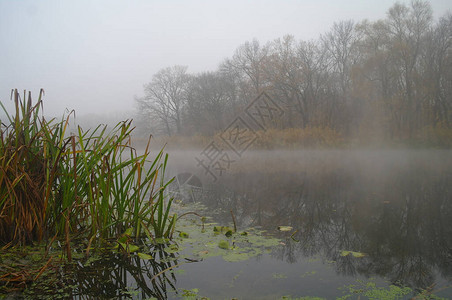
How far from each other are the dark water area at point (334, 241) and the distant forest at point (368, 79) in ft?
42.9

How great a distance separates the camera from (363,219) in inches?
116

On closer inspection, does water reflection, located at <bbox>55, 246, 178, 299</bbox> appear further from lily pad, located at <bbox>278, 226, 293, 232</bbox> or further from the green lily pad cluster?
lily pad, located at <bbox>278, 226, 293, 232</bbox>

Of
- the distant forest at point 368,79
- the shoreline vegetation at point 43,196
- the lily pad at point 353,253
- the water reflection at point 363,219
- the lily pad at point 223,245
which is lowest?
the water reflection at point 363,219

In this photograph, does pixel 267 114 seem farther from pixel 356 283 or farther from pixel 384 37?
pixel 356 283

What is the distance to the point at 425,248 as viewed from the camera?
2.13m

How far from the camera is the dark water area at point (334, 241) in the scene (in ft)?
5.26

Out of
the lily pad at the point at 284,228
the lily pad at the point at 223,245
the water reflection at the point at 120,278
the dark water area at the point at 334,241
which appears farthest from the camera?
the lily pad at the point at 284,228

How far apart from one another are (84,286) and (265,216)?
202 cm

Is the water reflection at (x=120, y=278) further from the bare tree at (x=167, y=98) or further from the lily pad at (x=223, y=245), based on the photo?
the bare tree at (x=167, y=98)

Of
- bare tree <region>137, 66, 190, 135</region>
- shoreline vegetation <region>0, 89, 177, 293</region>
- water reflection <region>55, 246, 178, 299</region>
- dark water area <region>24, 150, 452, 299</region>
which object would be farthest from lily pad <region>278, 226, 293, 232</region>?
bare tree <region>137, 66, 190, 135</region>

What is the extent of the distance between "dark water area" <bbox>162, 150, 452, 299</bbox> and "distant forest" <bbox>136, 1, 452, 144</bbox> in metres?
13.1

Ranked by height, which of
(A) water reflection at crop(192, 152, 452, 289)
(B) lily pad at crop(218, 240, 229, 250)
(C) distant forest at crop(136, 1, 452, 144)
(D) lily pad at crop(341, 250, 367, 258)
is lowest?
(A) water reflection at crop(192, 152, 452, 289)

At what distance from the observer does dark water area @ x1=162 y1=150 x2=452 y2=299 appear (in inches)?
63.2

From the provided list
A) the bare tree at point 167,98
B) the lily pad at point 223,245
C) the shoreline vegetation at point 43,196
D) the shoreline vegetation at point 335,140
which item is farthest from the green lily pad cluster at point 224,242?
the bare tree at point 167,98
